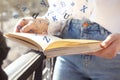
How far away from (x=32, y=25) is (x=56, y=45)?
13cm

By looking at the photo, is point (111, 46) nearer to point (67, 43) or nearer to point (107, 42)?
point (107, 42)

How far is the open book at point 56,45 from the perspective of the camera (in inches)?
36.1

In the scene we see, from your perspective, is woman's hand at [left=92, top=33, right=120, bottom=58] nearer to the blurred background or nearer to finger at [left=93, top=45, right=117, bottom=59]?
finger at [left=93, top=45, right=117, bottom=59]

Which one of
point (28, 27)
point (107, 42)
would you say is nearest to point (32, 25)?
point (28, 27)

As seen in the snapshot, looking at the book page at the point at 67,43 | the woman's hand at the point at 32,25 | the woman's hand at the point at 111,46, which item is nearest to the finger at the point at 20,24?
the woman's hand at the point at 32,25

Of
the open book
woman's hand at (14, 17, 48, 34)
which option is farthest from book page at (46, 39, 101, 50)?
woman's hand at (14, 17, 48, 34)

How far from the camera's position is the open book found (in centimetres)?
92

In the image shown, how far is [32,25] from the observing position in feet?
3.33

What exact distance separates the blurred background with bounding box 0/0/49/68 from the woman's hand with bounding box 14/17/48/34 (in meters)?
0.03

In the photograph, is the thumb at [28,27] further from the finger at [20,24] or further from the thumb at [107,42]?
the thumb at [107,42]

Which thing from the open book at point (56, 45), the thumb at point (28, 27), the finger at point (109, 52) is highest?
the thumb at point (28, 27)

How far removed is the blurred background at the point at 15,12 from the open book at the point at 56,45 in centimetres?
5

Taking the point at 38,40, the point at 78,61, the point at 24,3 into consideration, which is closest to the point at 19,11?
the point at 24,3

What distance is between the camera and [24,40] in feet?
3.10
